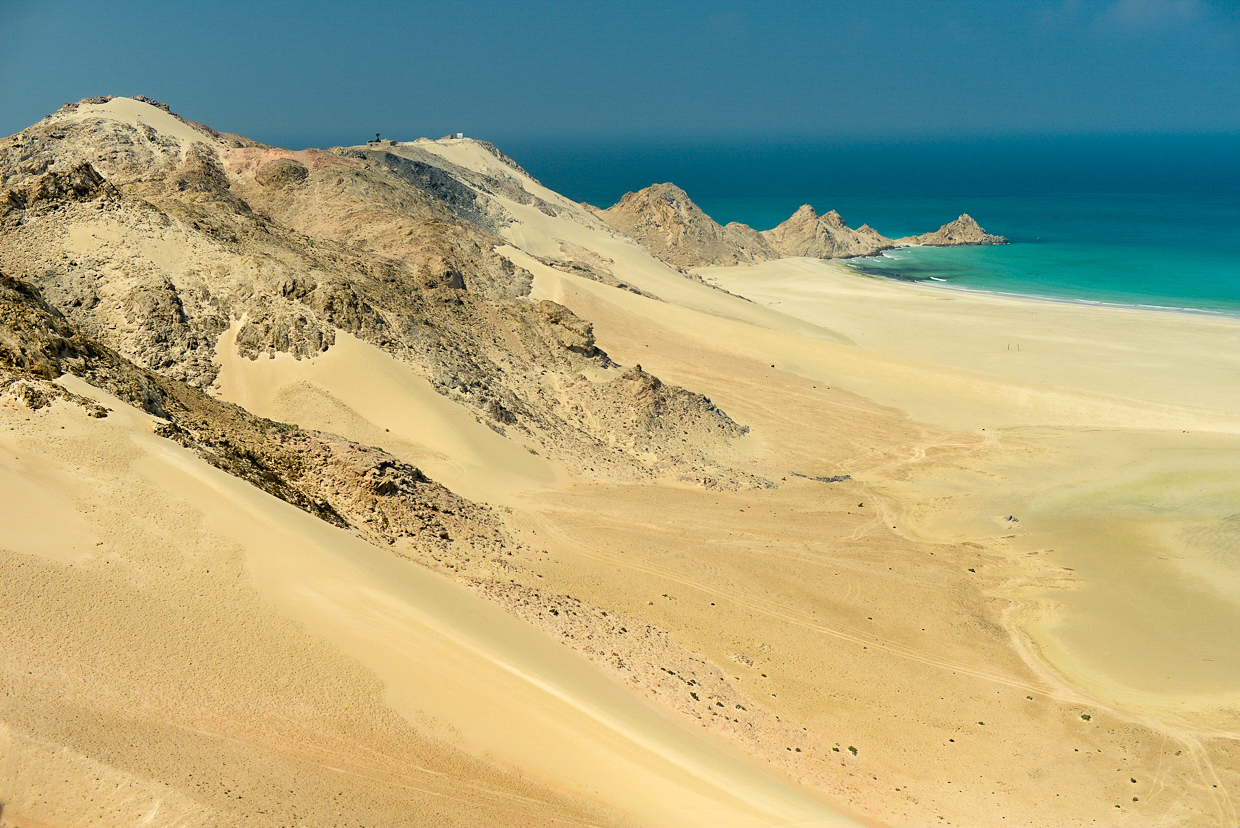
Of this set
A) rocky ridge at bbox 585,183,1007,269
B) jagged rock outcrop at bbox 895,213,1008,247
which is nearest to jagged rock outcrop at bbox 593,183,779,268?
rocky ridge at bbox 585,183,1007,269

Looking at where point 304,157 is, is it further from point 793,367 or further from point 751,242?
point 751,242

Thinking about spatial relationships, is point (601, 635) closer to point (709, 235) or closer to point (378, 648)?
point (378, 648)

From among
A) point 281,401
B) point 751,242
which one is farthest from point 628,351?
point 751,242

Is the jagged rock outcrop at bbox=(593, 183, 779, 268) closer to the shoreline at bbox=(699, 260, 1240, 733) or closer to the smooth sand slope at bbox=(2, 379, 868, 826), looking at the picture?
the shoreline at bbox=(699, 260, 1240, 733)

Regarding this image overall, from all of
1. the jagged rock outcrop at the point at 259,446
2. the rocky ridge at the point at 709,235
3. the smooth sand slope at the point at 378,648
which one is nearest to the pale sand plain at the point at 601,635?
the smooth sand slope at the point at 378,648

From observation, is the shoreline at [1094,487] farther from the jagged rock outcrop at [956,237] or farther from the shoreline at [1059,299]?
the jagged rock outcrop at [956,237]

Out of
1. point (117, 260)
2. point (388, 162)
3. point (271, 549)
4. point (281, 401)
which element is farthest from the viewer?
point (388, 162)

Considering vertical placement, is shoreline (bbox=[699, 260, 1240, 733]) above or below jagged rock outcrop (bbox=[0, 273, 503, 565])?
above
